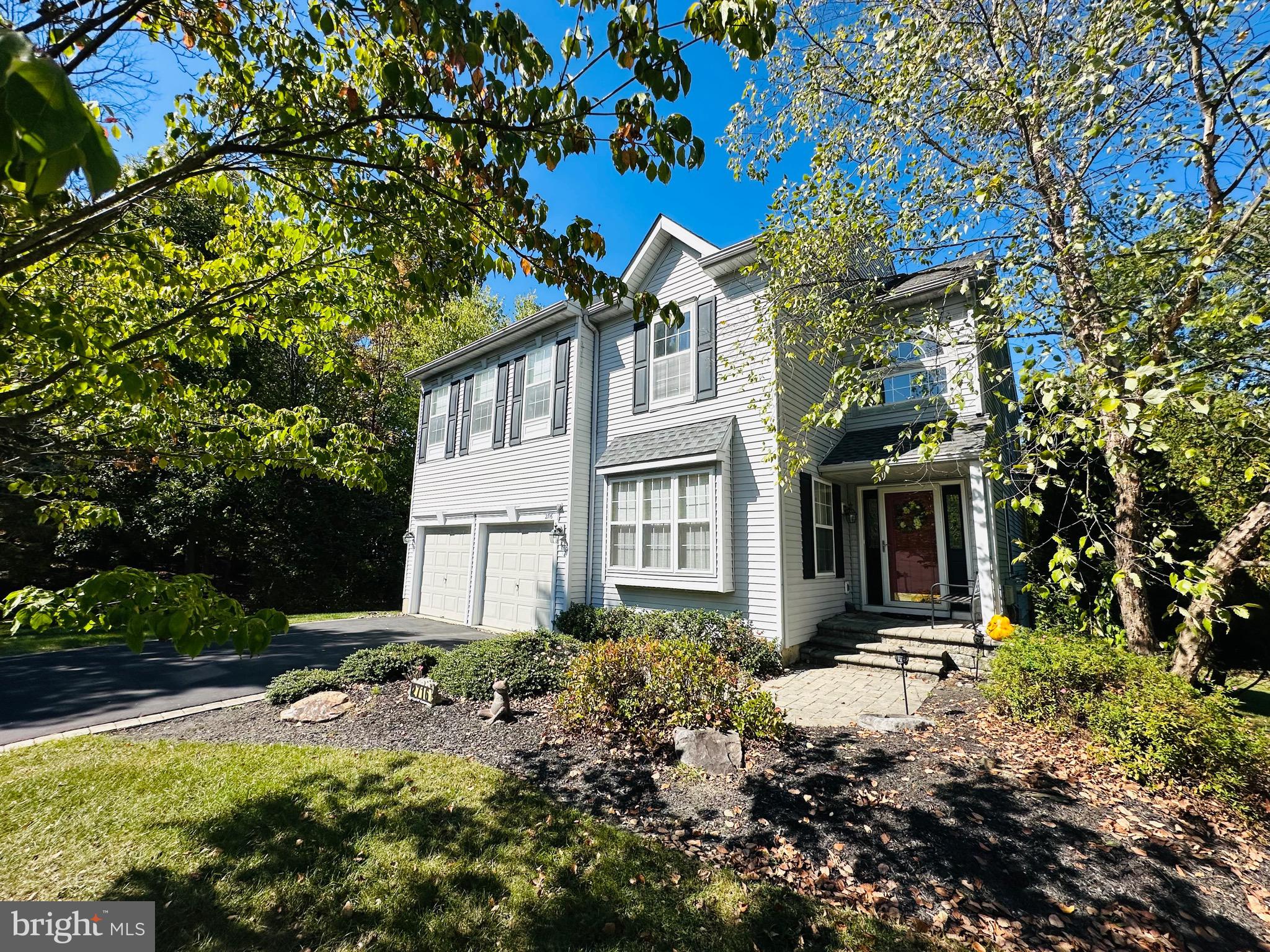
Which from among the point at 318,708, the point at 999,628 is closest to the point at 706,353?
the point at 999,628

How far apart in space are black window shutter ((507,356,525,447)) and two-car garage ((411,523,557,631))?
82.9 inches

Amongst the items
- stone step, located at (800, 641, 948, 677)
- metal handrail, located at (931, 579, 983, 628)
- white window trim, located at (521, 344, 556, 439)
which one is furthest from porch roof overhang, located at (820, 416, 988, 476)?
white window trim, located at (521, 344, 556, 439)

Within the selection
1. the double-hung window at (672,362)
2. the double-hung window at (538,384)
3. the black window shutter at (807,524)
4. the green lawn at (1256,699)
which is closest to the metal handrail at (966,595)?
the black window shutter at (807,524)

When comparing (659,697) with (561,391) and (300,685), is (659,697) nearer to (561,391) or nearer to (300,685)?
(300,685)

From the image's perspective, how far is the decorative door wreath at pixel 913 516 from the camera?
9562 mm

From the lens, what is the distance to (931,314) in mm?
5969

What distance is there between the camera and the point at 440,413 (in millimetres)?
14914

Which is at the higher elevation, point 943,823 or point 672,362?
point 672,362

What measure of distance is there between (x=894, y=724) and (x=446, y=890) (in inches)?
185

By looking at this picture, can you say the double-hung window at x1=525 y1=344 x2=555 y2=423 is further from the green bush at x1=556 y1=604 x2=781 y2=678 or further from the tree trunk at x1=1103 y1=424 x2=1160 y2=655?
the tree trunk at x1=1103 y1=424 x2=1160 y2=655

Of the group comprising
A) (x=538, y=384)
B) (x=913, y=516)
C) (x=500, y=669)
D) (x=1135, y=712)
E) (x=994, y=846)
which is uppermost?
(x=538, y=384)

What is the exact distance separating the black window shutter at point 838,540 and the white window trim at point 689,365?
3.53 metres

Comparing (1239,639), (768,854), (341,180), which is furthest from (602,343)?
(1239,639)

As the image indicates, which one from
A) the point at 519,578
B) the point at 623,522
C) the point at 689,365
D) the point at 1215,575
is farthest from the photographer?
the point at 519,578
